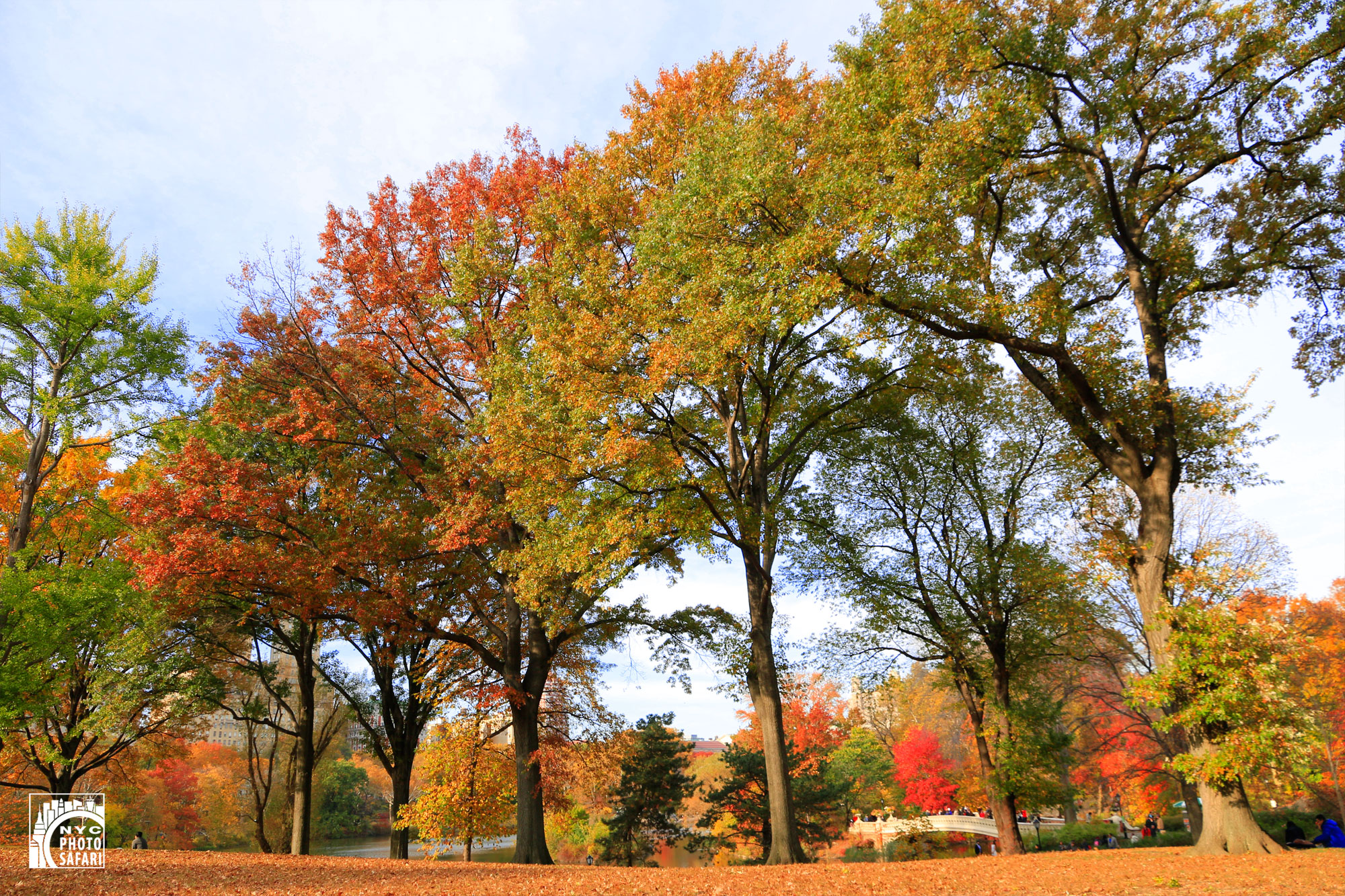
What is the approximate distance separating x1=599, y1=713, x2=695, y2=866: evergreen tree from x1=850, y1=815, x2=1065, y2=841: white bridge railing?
8.22 meters

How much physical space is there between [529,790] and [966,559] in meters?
14.0

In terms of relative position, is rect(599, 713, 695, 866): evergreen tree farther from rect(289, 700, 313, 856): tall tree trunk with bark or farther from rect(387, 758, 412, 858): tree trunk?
rect(289, 700, 313, 856): tall tree trunk with bark

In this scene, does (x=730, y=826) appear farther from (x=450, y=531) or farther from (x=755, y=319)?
(x=755, y=319)

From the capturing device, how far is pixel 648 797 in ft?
80.8

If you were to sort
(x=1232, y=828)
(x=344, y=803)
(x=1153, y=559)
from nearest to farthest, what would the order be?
(x=1232, y=828) < (x=1153, y=559) < (x=344, y=803)

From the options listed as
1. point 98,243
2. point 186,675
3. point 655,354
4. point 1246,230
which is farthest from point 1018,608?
Answer: point 98,243

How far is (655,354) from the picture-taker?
510 inches

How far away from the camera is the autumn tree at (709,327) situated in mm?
12359

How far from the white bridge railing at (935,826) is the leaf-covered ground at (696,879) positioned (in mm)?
14655

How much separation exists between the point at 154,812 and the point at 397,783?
28234 mm

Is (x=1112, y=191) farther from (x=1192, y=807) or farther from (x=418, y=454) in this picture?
(x=1192, y=807)

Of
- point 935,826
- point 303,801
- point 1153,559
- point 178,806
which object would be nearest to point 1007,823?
point 1153,559

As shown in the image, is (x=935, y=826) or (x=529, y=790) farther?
(x=935, y=826)

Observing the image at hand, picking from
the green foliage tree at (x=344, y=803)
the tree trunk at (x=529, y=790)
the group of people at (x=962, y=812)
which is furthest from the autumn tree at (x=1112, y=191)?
the green foliage tree at (x=344, y=803)
